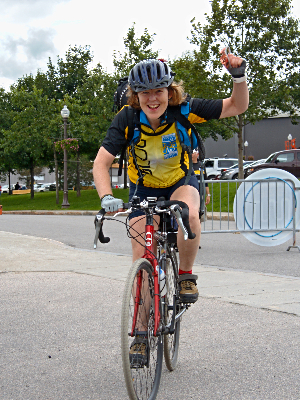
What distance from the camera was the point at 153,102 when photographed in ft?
11.3

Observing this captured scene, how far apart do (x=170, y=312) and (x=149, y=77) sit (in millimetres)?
1439

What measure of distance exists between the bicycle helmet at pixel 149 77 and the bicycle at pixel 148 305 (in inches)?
27.5

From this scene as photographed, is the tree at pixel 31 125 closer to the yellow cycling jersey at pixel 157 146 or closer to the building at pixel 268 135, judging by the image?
the building at pixel 268 135

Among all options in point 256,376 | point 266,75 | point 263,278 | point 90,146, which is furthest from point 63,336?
point 90,146

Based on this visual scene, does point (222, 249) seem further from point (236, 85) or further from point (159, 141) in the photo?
point (159, 141)

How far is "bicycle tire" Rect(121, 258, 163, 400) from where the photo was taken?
2706mm

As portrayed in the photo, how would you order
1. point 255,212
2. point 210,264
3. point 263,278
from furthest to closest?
point 255,212, point 210,264, point 263,278

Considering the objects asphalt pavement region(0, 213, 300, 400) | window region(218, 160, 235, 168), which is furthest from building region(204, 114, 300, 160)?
asphalt pavement region(0, 213, 300, 400)

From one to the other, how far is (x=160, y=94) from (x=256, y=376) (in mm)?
1858

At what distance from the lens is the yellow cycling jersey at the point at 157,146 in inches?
137

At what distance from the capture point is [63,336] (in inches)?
178

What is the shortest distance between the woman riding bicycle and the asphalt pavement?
0.62 meters

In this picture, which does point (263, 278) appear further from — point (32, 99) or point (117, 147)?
point (32, 99)

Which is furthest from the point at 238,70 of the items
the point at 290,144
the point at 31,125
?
the point at 290,144
